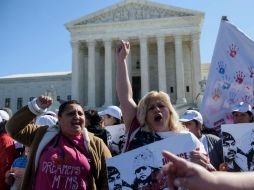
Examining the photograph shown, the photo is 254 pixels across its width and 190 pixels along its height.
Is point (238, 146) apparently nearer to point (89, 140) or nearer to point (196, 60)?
→ point (89, 140)

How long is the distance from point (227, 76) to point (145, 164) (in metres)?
5.08

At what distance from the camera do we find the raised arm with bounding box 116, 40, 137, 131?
11.7ft

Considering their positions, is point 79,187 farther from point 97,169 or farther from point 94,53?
point 94,53

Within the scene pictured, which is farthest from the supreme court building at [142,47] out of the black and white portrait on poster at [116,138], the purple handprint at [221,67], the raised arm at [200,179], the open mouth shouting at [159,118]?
the raised arm at [200,179]

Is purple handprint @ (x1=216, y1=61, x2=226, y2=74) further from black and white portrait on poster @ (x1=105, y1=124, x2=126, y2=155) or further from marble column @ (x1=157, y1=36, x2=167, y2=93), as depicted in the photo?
marble column @ (x1=157, y1=36, x2=167, y2=93)

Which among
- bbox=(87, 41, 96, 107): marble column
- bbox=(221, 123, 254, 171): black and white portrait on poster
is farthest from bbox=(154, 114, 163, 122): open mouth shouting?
bbox=(87, 41, 96, 107): marble column

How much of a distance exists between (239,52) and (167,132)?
15.1 feet

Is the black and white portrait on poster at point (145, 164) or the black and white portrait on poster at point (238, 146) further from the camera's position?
the black and white portrait on poster at point (238, 146)

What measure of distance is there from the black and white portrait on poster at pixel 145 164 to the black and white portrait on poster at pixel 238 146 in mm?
1118

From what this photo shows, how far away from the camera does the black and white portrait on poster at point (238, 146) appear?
3623 mm

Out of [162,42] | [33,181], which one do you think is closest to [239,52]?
[33,181]

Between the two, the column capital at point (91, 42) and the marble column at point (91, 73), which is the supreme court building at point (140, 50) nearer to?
the marble column at point (91, 73)

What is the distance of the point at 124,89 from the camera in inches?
148

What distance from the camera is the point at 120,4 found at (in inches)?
1981
